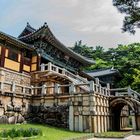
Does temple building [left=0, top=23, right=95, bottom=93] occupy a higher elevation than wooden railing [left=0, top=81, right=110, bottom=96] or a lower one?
higher

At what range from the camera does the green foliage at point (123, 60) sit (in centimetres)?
4356

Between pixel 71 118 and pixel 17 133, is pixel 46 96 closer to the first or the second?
pixel 71 118

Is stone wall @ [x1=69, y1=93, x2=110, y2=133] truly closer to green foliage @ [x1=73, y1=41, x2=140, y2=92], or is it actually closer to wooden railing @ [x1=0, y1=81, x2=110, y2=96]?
wooden railing @ [x1=0, y1=81, x2=110, y2=96]

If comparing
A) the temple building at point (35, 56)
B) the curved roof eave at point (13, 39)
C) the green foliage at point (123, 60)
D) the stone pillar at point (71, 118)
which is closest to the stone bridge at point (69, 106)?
the stone pillar at point (71, 118)

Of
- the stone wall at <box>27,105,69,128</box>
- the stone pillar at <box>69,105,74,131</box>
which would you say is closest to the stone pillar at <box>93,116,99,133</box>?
the stone pillar at <box>69,105,74,131</box>

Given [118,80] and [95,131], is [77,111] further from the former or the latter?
[118,80]

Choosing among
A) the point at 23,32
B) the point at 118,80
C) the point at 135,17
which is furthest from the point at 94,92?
the point at 118,80

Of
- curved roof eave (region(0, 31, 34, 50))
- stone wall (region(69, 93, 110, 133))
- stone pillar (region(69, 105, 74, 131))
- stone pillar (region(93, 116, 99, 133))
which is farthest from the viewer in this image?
curved roof eave (region(0, 31, 34, 50))

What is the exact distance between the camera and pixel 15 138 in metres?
11.5

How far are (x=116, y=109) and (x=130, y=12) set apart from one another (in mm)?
15839

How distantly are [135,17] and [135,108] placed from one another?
12.7 m

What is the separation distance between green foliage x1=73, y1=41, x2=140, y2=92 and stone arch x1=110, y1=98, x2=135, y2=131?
12.2 m

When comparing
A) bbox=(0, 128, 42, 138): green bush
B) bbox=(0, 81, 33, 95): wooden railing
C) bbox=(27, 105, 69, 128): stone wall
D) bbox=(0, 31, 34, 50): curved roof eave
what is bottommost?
bbox=(0, 128, 42, 138): green bush

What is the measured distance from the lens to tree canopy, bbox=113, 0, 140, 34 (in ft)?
41.0
